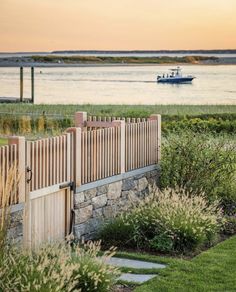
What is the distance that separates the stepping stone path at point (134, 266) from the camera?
9.10 metres

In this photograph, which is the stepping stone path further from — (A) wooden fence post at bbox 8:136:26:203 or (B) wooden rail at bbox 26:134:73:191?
(A) wooden fence post at bbox 8:136:26:203

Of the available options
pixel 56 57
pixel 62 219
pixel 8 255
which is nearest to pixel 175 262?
pixel 62 219

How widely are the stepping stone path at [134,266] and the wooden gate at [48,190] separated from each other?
2.77ft

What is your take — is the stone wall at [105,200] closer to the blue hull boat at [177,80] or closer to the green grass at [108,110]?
the green grass at [108,110]

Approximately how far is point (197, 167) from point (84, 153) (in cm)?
255

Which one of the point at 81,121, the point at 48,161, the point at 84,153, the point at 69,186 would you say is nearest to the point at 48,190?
the point at 48,161

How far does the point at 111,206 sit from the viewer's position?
11.4 meters

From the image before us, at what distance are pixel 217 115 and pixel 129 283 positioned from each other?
24.5m

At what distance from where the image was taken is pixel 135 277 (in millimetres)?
9180

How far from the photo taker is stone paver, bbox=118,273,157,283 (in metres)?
9.05

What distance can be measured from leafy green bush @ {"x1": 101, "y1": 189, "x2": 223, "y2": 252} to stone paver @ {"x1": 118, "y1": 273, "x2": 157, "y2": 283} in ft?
3.77

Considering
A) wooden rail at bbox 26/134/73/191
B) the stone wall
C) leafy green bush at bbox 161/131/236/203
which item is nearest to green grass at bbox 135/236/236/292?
the stone wall

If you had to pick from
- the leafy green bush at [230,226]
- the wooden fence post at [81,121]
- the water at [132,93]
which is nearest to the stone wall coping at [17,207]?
the leafy green bush at [230,226]

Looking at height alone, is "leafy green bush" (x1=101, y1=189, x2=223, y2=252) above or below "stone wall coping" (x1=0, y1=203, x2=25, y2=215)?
below
